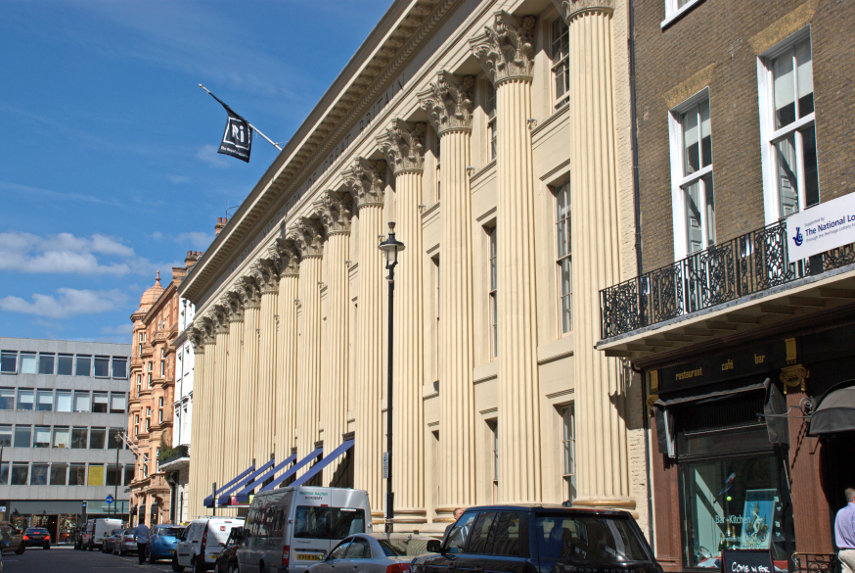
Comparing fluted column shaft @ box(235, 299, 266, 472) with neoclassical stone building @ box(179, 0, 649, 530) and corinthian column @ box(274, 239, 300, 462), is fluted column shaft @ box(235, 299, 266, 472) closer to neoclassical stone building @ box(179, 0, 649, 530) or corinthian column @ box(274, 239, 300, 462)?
corinthian column @ box(274, 239, 300, 462)

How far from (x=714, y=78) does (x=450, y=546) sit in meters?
9.01

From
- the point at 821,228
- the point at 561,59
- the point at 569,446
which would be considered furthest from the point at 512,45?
the point at 821,228

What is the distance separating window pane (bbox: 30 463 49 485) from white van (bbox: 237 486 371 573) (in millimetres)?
79754

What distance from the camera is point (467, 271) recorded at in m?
25.8

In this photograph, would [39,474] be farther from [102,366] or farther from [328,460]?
[328,460]

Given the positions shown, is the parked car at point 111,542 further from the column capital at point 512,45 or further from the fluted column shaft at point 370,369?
the column capital at point 512,45

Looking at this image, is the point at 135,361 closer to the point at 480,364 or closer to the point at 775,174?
the point at 480,364

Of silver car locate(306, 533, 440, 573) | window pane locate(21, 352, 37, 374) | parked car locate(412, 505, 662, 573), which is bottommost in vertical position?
silver car locate(306, 533, 440, 573)

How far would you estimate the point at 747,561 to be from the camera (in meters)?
13.4

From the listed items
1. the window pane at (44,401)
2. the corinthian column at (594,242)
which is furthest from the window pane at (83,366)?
the corinthian column at (594,242)

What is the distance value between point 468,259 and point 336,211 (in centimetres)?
1173

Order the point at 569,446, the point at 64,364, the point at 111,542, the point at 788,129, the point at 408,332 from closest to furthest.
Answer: the point at 788,129, the point at 569,446, the point at 408,332, the point at 111,542, the point at 64,364

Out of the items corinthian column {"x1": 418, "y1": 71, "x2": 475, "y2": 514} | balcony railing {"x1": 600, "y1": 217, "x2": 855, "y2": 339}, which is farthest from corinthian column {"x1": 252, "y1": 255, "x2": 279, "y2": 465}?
balcony railing {"x1": 600, "y1": 217, "x2": 855, "y2": 339}

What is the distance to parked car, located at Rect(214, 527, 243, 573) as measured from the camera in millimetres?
24859
